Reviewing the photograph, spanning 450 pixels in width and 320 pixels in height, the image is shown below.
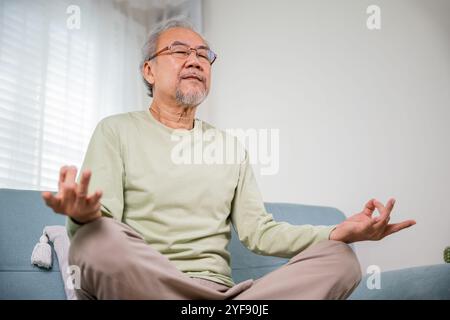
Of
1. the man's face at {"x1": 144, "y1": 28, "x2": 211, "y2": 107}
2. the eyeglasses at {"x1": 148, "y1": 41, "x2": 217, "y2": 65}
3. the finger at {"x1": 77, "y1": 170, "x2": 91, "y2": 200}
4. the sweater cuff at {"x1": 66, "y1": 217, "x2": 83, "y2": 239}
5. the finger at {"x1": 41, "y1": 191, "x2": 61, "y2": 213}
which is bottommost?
the sweater cuff at {"x1": 66, "y1": 217, "x2": 83, "y2": 239}

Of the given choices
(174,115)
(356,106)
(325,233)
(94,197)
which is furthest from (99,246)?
(356,106)

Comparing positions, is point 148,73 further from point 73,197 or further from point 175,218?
point 73,197

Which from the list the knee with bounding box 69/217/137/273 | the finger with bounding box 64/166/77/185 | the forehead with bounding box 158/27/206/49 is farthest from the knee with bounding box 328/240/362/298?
the forehead with bounding box 158/27/206/49

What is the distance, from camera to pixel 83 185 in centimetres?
87

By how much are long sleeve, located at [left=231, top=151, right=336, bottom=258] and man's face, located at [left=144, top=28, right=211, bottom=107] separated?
242 millimetres

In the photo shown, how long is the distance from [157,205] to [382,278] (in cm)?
67

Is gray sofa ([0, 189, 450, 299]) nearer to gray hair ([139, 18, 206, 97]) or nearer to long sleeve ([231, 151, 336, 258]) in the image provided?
long sleeve ([231, 151, 336, 258])

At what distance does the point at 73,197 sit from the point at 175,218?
1.50 feet

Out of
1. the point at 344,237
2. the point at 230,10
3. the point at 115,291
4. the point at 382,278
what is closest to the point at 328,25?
the point at 230,10

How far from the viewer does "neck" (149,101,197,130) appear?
5.04 ft

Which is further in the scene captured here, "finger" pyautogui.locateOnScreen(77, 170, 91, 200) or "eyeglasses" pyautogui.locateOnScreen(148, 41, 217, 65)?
"eyeglasses" pyautogui.locateOnScreen(148, 41, 217, 65)

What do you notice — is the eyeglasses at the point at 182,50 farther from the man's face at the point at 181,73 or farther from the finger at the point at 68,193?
the finger at the point at 68,193

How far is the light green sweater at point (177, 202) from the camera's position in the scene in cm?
126

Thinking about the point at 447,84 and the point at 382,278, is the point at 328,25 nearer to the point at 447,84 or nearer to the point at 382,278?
the point at 447,84
